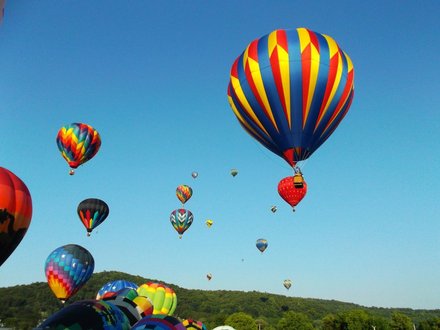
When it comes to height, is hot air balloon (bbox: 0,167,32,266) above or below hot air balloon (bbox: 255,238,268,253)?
below

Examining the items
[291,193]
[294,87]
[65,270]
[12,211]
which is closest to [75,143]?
[65,270]

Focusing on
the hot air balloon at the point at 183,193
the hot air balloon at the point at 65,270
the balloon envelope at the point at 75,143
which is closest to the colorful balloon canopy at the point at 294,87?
the hot air balloon at the point at 65,270

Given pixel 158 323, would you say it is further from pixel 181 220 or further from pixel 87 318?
pixel 181 220

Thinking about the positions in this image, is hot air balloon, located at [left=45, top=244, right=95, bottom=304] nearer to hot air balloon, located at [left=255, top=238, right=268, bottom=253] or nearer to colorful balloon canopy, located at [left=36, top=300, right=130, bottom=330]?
colorful balloon canopy, located at [left=36, top=300, right=130, bottom=330]

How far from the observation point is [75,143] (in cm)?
3550

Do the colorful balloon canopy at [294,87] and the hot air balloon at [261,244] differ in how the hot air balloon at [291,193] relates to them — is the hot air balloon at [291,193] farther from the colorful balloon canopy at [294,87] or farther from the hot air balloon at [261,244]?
the hot air balloon at [261,244]

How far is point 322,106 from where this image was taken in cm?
2162

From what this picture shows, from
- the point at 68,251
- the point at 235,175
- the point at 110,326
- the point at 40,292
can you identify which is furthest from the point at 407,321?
the point at 40,292

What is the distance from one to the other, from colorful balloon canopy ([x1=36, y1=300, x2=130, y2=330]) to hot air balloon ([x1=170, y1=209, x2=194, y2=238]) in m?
41.3

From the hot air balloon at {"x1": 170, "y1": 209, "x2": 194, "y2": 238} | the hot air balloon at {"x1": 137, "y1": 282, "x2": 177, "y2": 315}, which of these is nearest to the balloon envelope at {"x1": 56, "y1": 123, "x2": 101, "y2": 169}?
the hot air balloon at {"x1": 137, "y1": 282, "x2": 177, "y2": 315}

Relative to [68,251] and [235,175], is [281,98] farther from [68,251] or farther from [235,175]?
[235,175]

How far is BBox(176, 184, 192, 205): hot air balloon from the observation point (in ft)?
188

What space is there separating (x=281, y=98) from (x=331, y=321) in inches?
2893

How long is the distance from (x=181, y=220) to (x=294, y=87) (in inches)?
1374
